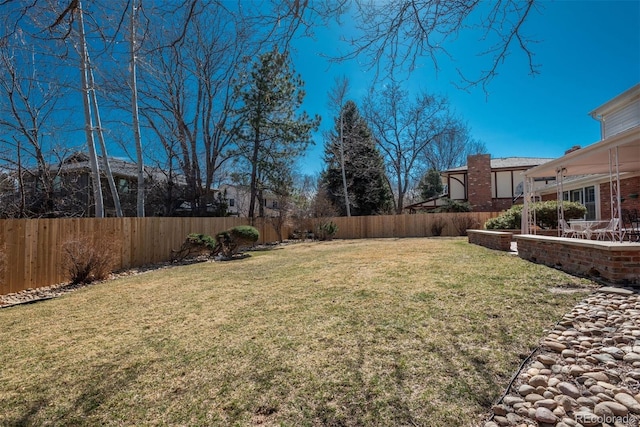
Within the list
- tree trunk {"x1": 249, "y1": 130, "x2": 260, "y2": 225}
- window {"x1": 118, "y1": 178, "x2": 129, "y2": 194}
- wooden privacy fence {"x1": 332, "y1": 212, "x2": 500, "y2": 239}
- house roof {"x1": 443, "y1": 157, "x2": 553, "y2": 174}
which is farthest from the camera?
house roof {"x1": 443, "y1": 157, "x2": 553, "y2": 174}

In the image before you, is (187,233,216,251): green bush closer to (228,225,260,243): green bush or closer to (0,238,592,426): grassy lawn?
(228,225,260,243): green bush

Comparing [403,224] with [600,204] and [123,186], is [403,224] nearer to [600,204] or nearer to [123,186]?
[600,204]

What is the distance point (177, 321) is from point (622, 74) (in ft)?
39.2

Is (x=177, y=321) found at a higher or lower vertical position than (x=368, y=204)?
lower

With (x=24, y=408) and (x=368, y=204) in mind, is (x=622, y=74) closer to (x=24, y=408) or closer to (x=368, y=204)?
(x=24, y=408)

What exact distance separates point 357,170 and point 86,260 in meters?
18.5

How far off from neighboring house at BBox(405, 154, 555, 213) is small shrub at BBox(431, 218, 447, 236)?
131 inches

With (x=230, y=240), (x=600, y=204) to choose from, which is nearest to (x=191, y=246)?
(x=230, y=240)

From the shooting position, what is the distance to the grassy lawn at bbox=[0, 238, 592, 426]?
6.95 ft

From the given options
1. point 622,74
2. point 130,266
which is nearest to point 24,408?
point 130,266

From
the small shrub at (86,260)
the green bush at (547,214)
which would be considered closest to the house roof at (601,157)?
the green bush at (547,214)

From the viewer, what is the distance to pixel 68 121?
10922 millimetres

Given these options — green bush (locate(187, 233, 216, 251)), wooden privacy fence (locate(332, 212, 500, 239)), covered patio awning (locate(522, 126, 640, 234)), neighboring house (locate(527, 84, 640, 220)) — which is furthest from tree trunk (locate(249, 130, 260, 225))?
neighboring house (locate(527, 84, 640, 220))

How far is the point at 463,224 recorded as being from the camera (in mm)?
17688
